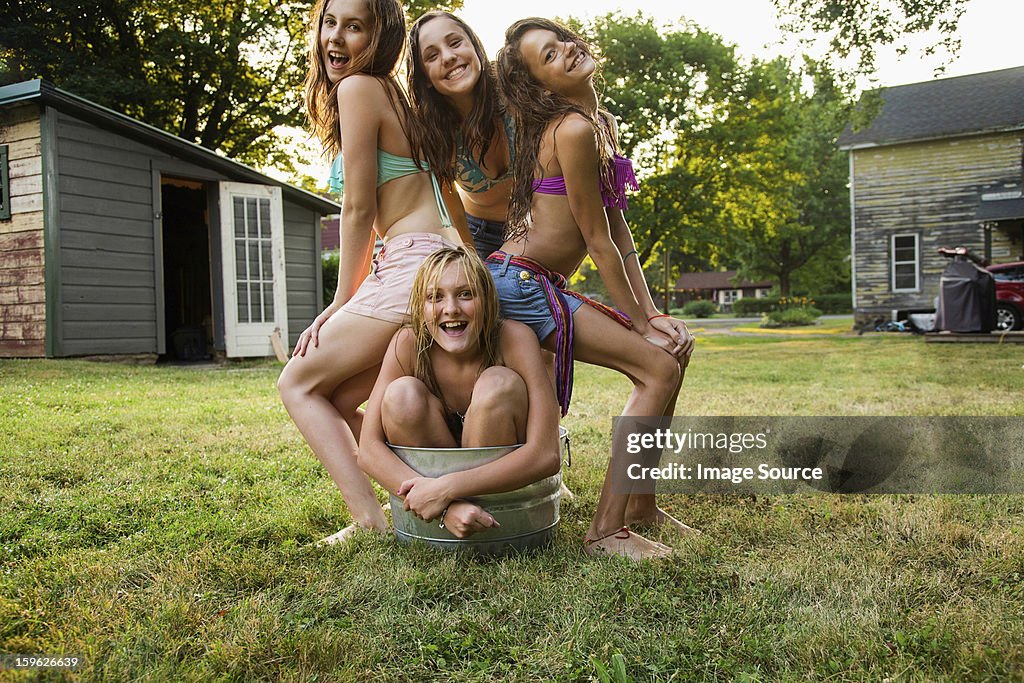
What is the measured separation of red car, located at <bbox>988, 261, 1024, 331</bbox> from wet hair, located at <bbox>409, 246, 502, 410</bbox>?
570 inches

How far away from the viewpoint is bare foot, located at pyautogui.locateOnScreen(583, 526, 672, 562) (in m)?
2.31

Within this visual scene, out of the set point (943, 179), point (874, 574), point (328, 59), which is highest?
point (943, 179)

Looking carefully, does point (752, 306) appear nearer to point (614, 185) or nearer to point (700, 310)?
point (700, 310)

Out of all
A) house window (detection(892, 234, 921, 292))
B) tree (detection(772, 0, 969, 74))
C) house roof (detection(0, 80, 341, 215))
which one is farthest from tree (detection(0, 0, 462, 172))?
house window (detection(892, 234, 921, 292))

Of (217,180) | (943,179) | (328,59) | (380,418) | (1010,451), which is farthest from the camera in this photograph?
(943,179)

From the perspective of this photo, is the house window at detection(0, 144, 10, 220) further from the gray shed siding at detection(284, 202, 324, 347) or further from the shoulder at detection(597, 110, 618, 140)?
the shoulder at detection(597, 110, 618, 140)

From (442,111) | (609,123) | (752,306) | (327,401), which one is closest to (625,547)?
(327,401)

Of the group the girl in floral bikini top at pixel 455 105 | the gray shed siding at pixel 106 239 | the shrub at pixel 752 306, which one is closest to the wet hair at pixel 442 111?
the girl in floral bikini top at pixel 455 105

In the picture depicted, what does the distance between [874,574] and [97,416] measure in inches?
177

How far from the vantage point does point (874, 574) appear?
2113 millimetres

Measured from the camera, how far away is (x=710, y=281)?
65.1 m

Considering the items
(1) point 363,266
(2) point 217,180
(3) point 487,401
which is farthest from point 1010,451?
(2) point 217,180

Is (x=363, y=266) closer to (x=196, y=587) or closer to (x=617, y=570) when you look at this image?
(x=196, y=587)

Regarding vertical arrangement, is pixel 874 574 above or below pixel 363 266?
below
